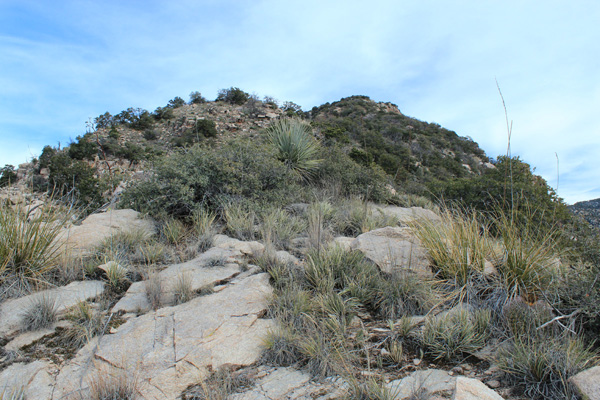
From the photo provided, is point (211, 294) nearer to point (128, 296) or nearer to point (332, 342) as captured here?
Result: point (128, 296)

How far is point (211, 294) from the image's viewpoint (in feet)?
12.7

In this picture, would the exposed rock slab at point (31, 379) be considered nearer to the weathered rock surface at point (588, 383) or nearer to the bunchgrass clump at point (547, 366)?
the bunchgrass clump at point (547, 366)

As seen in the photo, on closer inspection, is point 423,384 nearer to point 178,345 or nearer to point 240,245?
point 178,345

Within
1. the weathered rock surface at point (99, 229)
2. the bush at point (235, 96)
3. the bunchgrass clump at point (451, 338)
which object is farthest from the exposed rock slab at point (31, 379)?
the bush at point (235, 96)

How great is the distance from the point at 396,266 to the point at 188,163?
4706 mm

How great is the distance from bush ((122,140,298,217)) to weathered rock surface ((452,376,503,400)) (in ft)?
17.2

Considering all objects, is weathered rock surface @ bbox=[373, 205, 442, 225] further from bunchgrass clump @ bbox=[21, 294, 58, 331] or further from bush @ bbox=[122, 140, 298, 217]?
bunchgrass clump @ bbox=[21, 294, 58, 331]

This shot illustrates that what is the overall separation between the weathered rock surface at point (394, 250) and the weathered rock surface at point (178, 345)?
1.61 metres

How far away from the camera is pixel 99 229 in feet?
17.9

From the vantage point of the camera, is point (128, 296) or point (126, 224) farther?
point (126, 224)

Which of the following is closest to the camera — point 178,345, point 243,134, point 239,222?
point 178,345

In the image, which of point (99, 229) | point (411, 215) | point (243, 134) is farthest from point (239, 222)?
point (243, 134)

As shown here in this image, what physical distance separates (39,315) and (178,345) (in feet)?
4.74

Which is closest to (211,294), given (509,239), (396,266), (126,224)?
(396,266)
